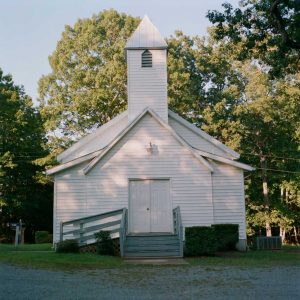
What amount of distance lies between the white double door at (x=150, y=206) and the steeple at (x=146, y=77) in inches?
139

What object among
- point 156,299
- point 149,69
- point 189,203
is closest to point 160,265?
point 156,299

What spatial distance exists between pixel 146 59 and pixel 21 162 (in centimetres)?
2242

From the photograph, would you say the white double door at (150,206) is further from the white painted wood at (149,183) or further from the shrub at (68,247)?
the shrub at (68,247)

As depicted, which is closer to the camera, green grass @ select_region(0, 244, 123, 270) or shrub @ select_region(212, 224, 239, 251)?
green grass @ select_region(0, 244, 123, 270)

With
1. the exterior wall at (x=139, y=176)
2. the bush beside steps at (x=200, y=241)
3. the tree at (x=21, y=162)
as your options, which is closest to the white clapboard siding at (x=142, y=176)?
the exterior wall at (x=139, y=176)

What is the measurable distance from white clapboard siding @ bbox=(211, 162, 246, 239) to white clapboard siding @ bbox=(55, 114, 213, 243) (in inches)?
25.0

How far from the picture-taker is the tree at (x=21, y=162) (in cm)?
4031

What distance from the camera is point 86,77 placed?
3838 centimetres

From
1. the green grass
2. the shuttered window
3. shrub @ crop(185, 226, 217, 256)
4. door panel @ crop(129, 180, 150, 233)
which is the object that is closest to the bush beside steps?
shrub @ crop(185, 226, 217, 256)

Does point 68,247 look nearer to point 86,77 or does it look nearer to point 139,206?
point 139,206

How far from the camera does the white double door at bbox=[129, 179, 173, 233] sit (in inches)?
801

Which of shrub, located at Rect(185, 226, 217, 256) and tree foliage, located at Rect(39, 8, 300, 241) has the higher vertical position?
tree foliage, located at Rect(39, 8, 300, 241)

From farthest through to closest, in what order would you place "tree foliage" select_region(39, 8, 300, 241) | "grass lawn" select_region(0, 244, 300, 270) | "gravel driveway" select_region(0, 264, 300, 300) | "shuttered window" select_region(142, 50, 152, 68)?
"tree foliage" select_region(39, 8, 300, 241), "shuttered window" select_region(142, 50, 152, 68), "grass lawn" select_region(0, 244, 300, 270), "gravel driveway" select_region(0, 264, 300, 300)

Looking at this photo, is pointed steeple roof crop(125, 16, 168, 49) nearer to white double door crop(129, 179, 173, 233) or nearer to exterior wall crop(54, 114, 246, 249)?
exterior wall crop(54, 114, 246, 249)
